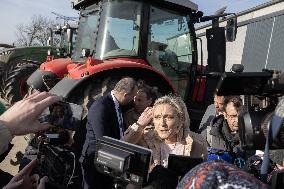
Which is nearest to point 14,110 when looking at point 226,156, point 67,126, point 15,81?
point 67,126

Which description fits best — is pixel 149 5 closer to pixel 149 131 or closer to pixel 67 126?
pixel 149 131

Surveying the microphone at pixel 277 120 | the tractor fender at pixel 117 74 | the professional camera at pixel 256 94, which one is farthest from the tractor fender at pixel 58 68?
the microphone at pixel 277 120

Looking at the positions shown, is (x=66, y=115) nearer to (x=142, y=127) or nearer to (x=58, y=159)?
(x=142, y=127)

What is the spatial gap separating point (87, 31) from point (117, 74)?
1588 millimetres

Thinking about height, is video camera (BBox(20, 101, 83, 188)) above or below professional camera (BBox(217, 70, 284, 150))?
below

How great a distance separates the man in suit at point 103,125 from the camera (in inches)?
141

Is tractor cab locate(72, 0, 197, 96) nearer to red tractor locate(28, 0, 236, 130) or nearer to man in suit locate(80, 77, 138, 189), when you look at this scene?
red tractor locate(28, 0, 236, 130)

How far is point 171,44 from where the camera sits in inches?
227

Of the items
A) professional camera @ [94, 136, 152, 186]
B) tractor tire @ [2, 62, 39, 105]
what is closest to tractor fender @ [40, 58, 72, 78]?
tractor tire @ [2, 62, 39, 105]

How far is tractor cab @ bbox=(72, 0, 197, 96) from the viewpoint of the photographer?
16.8 feet

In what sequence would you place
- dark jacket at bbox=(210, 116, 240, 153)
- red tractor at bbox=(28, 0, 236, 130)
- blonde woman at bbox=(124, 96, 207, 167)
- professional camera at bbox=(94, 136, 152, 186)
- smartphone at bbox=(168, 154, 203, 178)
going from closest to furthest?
professional camera at bbox=(94, 136, 152, 186) < smartphone at bbox=(168, 154, 203, 178) < blonde woman at bbox=(124, 96, 207, 167) < dark jacket at bbox=(210, 116, 240, 153) < red tractor at bbox=(28, 0, 236, 130)

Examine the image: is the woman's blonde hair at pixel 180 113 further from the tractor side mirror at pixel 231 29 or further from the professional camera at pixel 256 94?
the tractor side mirror at pixel 231 29

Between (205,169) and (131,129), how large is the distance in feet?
6.50

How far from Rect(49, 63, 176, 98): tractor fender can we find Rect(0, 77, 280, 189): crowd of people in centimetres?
49
